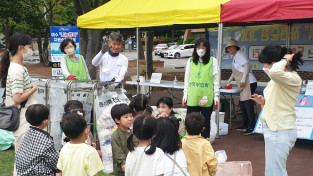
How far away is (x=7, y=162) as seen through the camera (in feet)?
21.1

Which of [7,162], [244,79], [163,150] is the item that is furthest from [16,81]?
[244,79]

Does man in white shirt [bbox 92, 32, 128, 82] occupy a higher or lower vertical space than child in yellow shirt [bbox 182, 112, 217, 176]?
higher

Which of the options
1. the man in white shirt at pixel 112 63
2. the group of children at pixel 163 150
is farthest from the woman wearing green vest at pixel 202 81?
the group of children at pixel 163 150

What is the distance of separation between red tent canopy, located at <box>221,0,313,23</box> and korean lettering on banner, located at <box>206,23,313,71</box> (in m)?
2.83

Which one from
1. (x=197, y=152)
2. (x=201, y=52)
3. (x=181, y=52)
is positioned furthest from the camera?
(x=181, y=52)

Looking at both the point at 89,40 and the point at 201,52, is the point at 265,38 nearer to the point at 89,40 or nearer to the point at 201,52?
the point at 201,52

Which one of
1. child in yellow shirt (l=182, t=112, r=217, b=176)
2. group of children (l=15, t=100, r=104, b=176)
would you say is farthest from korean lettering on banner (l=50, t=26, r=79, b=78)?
child in yellow shirt (l=182, t=112, r=217, b=176)

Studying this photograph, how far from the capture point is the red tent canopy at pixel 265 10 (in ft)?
20.8

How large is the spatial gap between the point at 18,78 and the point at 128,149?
64.2 inches

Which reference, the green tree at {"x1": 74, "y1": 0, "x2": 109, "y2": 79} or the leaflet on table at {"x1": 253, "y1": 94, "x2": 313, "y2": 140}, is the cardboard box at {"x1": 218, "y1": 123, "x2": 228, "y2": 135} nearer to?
the leaflet on table at {"x1": 253, "y1": 94, "x2": 313, "y2": 140}

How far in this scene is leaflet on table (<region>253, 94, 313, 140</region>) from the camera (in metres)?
7.09

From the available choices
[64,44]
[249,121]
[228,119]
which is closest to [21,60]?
[64,44]

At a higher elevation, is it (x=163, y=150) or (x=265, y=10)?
(x=265, y=10)

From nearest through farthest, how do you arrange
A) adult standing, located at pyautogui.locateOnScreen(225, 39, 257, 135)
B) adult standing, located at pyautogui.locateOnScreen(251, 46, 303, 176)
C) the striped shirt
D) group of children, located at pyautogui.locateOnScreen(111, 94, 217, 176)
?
group of children, located at pyautogui.locateOnScreen(111, 94, 217, 176)
adult standing, located at pyautogui.locateOnScreen(251, 46, 303, 176)
the striped shirt
adult standing, located at pyautogui.locateOnScreen(225, 39, 257, 135)
